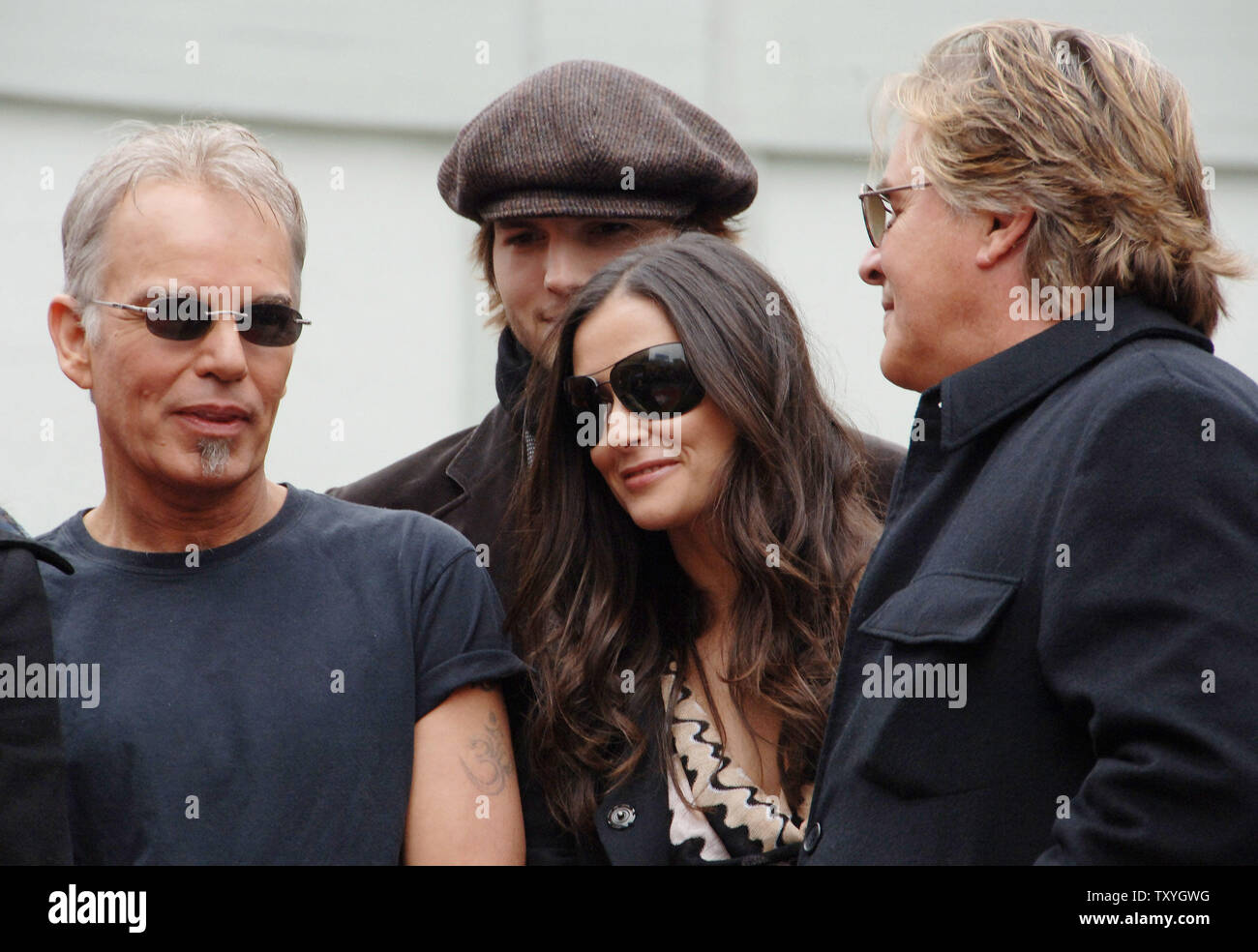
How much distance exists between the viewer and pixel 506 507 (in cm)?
329

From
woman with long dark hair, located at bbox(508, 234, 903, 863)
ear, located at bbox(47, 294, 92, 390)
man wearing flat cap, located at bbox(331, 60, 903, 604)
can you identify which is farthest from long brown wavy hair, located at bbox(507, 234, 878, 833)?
ear, located at bbox(47, 294, 92, 390)

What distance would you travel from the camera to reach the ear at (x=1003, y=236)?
6.66 feet

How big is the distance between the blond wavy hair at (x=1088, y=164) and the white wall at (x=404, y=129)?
3.24 meters

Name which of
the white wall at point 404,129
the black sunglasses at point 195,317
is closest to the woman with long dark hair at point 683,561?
the black sunglasses at point 195,317

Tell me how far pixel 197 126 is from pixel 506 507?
3.46 feet

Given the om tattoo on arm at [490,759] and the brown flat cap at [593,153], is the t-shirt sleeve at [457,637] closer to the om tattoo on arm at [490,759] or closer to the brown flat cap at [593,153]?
the om tattoo on arm at [490,759]

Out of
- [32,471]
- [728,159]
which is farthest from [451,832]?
[32,471]

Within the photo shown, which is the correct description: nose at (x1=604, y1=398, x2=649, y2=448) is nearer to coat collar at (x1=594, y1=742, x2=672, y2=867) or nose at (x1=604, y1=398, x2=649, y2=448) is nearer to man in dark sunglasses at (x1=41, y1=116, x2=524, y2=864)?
man in dark sunglasses at (x1=41, y1=116, x2=524, y2=864)

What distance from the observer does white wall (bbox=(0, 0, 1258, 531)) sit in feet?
16.7

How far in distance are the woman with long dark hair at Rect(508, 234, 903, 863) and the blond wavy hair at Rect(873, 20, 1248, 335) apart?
737 mm

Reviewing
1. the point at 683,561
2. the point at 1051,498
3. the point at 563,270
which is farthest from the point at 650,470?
the point at 1051,498

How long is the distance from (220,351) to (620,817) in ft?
3.39
